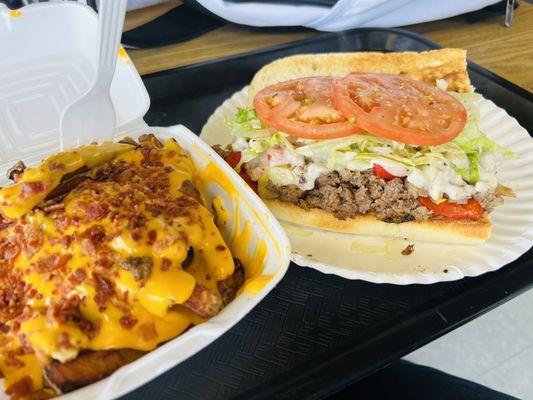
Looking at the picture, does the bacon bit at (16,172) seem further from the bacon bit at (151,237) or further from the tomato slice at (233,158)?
the tomato slice at (233,158)

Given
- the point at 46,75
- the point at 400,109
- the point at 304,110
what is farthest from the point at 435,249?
the point at 46,75

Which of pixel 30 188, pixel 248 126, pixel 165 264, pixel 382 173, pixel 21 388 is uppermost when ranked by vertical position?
pixel 30 188

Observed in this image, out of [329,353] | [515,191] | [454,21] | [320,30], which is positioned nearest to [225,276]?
[329,353]

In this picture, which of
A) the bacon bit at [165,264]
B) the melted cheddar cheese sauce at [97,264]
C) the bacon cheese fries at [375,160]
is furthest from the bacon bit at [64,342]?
the bacon cheese fries at [375,160]

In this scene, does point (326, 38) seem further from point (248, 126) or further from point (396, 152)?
point (396, 152)

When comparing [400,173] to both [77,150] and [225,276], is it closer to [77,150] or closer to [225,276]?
[225,276]
